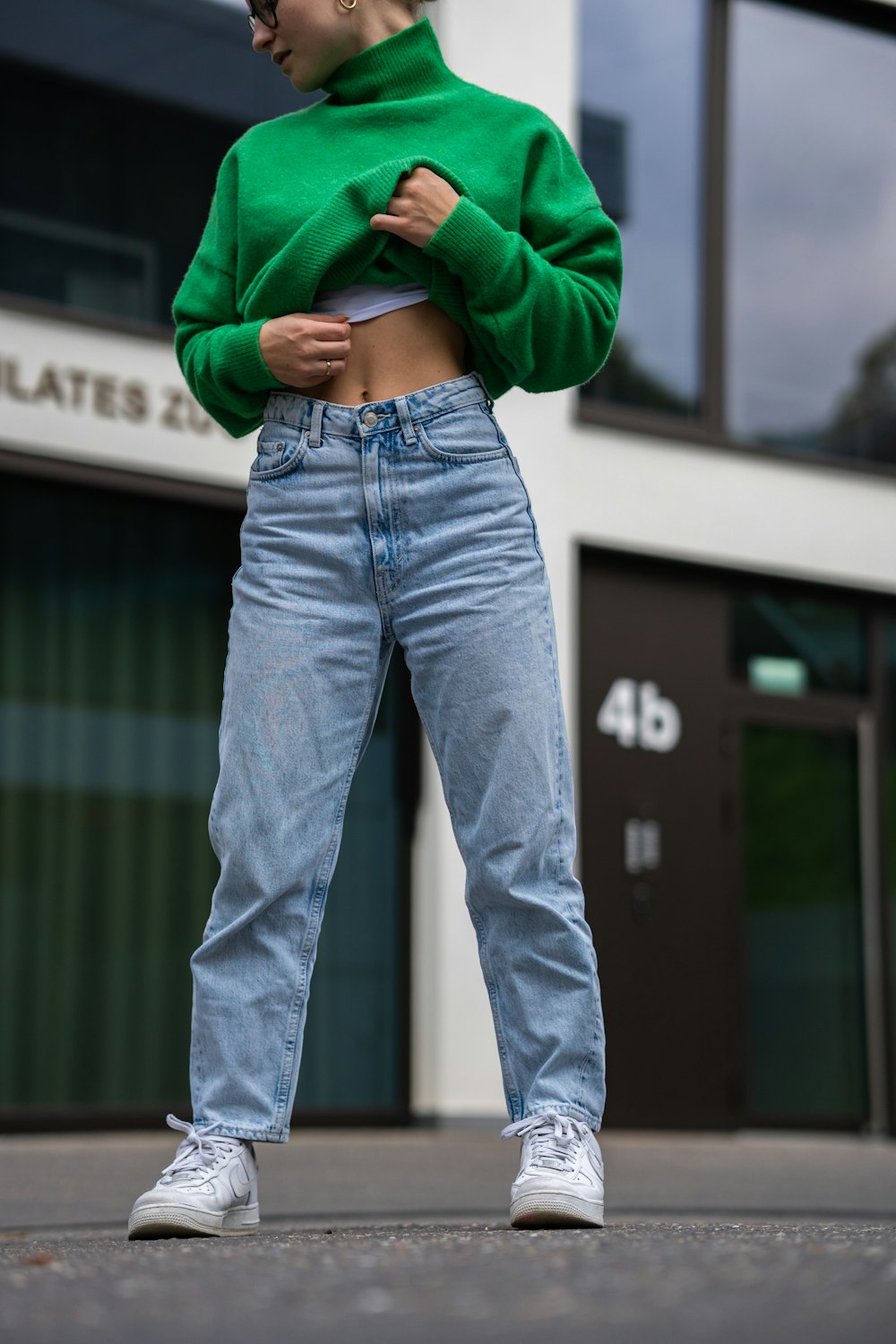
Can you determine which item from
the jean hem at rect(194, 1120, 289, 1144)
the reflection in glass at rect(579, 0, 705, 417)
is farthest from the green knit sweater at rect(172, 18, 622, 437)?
the reflection in glass at rect(579, 0, 705, 417)

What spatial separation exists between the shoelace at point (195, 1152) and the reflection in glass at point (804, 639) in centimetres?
641

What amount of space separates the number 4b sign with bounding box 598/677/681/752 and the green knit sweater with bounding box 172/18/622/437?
17.8ft

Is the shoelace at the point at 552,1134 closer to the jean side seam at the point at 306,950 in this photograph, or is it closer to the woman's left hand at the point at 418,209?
the jean side seam at the point at 306,950

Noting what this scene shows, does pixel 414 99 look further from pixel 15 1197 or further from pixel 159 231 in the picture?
pixel 159 231

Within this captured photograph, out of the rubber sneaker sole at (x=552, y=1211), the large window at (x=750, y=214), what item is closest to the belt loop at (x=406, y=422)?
the rubber sneaker sole at (x=552, y=1211)

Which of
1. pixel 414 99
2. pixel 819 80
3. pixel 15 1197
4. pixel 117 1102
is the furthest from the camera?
pixel 819 80

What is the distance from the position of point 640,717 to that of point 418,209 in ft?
19.2

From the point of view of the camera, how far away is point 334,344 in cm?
253

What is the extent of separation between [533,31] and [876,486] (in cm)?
273

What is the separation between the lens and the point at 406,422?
8.36ft

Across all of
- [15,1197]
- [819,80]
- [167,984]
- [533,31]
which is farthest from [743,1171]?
[819,80]

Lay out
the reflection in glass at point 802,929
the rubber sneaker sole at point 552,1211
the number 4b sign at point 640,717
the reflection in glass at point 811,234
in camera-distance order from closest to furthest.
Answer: the rubber sneaker sole at point 552,1211
the number 4b sign at point 640,717
the reflection in glass at point 802,929
the reflection in glass at point 811,234

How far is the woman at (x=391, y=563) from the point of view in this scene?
8.13 feet

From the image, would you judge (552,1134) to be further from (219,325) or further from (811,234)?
(811,234)
